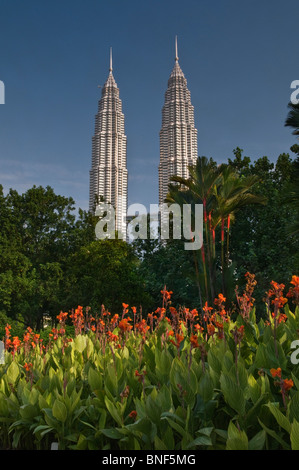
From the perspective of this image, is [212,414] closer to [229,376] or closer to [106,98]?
[229,376]

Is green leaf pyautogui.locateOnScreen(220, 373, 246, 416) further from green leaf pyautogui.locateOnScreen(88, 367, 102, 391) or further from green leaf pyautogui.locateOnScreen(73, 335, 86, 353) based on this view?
green leaf pyautogui.locateOnScreen(73, 335, 86, 353)

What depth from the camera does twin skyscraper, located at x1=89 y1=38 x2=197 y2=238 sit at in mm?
60812

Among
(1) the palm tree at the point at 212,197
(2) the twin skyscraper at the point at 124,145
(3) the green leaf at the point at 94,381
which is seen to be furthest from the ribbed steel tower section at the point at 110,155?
(3) the green leaf at the point at 94,381

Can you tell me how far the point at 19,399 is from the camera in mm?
2957

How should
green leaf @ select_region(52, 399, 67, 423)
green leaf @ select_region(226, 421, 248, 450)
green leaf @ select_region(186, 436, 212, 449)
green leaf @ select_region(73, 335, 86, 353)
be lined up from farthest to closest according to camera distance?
1. green leaf @ select_region(73, 335, 86, 353)
2. green leaf @ select_region(52, 399, 67, 423)
3. green leaf @ select_region(186, 436, 212, 449)
4. green leaf @ select_region(226, 421, 248, 450)

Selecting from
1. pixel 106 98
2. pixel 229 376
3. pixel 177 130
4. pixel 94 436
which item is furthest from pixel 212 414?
pixel 106 98

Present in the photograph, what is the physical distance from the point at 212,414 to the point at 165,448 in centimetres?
41

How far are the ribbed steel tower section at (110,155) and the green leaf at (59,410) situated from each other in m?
53.1

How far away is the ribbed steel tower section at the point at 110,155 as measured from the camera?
198 feet

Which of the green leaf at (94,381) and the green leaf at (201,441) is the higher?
the green leaf at (94,381)

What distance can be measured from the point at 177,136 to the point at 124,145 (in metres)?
10.2

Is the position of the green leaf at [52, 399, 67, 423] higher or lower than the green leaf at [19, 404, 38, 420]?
higher

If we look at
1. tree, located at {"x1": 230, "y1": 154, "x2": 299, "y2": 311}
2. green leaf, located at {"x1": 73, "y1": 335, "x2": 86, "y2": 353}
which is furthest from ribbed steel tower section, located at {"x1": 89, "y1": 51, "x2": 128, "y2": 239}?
green leaf, located at {"x1": 73, "y1": 335, "x2": 86, "y2": 353}

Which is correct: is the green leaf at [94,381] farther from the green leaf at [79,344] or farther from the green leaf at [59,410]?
the green leaf at [79,344]
